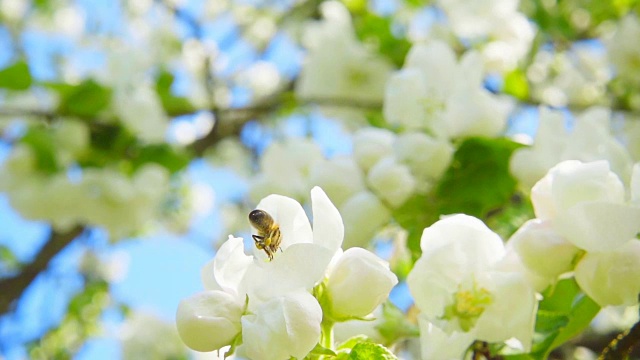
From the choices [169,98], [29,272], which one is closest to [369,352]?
[169,98]

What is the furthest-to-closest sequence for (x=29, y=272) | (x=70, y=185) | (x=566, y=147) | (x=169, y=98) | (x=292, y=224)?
(x=29, y=272) < (x=169, y=98) < (x=70, y=185) < (x=566, y=147) < (x=292, y=224)

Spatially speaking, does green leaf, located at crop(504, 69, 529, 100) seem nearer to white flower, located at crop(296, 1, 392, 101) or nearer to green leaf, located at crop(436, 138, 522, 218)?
white flower, located at crop(296, 1, 392, 101)

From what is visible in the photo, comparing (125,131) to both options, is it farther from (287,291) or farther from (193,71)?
(193,71)

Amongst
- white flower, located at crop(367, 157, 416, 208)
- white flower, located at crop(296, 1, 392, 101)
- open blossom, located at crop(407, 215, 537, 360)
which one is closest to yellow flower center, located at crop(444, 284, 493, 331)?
open blossom, located at crop(407, 215, 537, 360)

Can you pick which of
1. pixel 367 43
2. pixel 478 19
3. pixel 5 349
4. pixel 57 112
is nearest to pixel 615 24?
pixel 478 19

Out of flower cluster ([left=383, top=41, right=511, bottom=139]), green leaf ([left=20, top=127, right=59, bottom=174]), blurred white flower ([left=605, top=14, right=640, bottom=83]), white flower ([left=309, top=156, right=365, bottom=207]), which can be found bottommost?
green leaf ([left=20, top=127, right=59, bottom=174])

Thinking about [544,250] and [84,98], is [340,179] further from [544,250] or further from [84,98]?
[84,98]

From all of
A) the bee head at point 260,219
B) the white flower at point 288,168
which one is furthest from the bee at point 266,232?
the white flower at point 288,168

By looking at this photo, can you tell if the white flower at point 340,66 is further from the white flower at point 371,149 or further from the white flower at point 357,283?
the white flower at point 357,283
